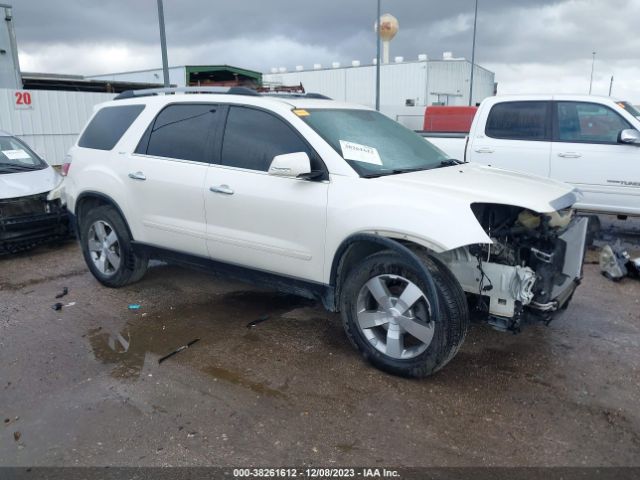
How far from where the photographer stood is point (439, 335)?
3346 mm

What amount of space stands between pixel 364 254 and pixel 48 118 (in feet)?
52.1

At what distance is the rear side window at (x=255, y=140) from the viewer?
4.03 meters

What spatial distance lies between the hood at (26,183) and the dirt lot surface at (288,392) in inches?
82.3

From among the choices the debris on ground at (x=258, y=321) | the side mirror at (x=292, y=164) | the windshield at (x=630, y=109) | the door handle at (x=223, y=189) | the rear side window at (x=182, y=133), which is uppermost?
the windshield at (x=630, y=109)

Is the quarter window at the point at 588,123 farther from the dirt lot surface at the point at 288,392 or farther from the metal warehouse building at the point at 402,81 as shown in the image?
the metal warehouse building at the point at 402,81

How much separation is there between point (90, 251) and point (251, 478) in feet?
12.1

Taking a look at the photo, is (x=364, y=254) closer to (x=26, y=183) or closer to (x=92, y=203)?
(x=92, y=203)

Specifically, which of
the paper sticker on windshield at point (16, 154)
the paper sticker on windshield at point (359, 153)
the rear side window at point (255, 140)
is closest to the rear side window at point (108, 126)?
the rear side window at point (255, 140)

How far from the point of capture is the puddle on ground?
3.82 meters

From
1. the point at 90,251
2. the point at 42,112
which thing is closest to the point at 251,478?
the point at 90,251

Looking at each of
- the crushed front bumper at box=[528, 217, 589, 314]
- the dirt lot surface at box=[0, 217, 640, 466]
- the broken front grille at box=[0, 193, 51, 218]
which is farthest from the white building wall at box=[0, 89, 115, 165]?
the crushed front bumper at box=[528, 217, 589, 314]

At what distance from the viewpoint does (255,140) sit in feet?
13.8

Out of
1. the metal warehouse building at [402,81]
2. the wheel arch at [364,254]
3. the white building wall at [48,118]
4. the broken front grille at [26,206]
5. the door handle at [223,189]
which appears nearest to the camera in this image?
the wheel arch at [364,254]

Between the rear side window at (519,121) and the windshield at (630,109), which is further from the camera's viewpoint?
the rear side window at (519,121)
